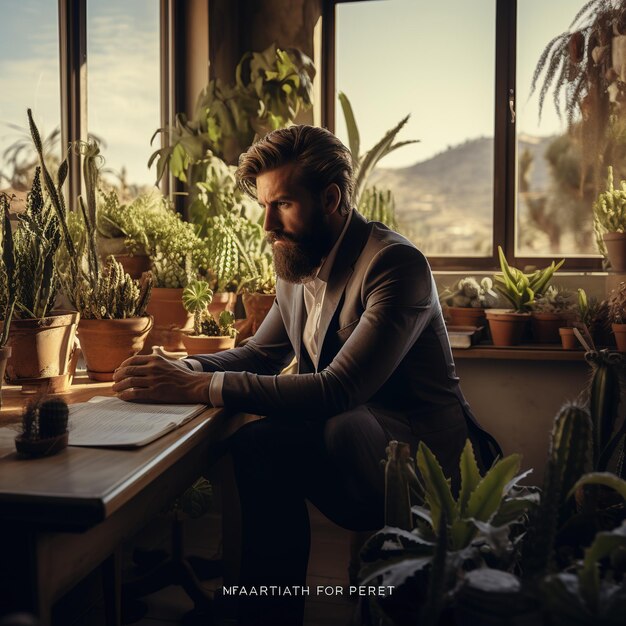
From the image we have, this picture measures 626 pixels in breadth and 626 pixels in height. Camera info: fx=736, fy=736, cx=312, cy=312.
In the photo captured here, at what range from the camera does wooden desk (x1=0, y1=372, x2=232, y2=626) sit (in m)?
1.04

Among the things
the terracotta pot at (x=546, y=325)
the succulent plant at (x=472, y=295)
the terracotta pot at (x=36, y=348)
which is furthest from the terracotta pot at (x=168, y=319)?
the terracotta pot at (x=546, y=325)

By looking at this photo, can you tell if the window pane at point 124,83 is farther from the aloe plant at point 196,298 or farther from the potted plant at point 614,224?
the potted plant at point 614,224

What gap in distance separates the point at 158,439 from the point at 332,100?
9.08ft

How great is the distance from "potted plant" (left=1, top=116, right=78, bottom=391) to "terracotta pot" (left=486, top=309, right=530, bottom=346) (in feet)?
6.21

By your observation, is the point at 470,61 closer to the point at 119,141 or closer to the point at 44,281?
the point at 119,141

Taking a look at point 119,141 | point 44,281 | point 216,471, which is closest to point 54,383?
point 44,281

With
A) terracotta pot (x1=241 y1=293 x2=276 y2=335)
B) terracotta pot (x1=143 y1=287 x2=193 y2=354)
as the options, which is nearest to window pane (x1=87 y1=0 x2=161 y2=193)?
terracotta pot (x1=143 y1=287 x2=193 y2=354)

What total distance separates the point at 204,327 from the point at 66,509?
4.66 feet

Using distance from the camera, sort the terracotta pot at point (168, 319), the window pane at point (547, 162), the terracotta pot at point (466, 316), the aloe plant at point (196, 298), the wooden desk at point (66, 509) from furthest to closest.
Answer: the window pane at point (547, 162)
the terracotta pot at point (466, 316)
the terracotta pot at point (168, 319)
the aloe plant at point (196, 298)
the wooden desk at point (66, 509)

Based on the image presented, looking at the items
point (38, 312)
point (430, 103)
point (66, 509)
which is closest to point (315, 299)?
point (38, 312)

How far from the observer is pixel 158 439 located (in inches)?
54.2

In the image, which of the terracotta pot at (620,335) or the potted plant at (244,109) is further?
the potted plant at (244,109)

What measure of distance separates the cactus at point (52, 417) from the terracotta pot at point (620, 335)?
2320 millimetres

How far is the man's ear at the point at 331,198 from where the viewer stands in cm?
217
